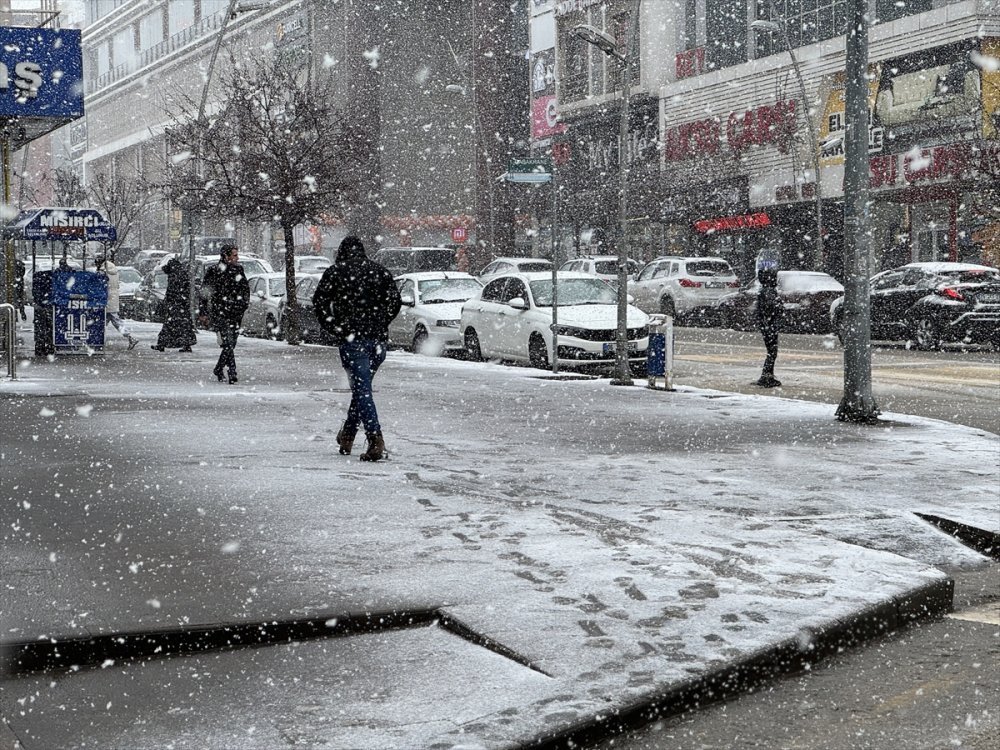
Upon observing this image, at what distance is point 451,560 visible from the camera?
7.17m

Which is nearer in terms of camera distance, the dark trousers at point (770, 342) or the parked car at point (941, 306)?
the dark trousers at point (770, 342)

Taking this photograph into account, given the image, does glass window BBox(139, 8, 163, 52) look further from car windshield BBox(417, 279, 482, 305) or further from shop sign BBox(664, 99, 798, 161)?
car windshield BBox(417, 279, 482, 305)

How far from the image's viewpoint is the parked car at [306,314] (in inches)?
1132

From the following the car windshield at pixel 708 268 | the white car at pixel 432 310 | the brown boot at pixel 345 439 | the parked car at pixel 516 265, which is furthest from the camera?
the parked car at pixel 516 265

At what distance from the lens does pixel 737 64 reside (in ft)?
157

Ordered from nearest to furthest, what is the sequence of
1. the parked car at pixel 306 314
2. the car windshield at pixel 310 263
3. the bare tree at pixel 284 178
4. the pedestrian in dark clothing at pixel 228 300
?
1. the pedestrian in dark clothing at pixel 228 300
2. the parked car at pixel 306 314
3. the bare tree at pixel 284 178
4. the car windshield at pixel 310 263

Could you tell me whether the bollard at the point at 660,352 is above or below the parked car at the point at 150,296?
below

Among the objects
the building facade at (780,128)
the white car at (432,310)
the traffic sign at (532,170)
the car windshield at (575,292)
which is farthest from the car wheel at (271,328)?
the building facade at (780,128)

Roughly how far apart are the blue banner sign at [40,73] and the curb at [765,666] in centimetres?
1934

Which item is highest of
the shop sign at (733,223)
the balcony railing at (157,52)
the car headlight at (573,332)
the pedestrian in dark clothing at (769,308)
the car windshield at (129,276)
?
the balcony railing at (157,52)

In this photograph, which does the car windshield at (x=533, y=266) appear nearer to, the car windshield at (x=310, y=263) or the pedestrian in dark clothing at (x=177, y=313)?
the car windshield at (x=310, y=263)

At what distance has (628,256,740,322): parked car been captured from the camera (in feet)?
121

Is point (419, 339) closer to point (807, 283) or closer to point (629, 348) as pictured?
point (629, 348)

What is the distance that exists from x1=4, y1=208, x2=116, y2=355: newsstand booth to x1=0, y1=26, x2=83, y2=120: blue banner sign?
1.61m
